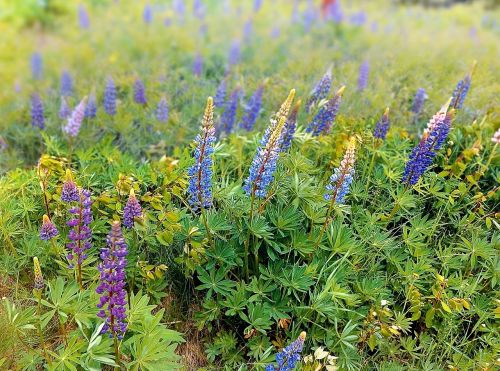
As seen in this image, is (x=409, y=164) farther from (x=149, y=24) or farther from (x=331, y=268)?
(x=149, y=24)

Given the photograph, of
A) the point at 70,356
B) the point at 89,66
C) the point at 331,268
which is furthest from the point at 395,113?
the point at 89,66

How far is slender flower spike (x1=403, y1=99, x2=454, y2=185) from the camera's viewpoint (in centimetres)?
265

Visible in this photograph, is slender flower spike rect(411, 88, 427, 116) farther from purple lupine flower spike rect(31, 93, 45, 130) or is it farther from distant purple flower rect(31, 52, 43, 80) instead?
distant purple flower rect(31, 52, 43, 80)

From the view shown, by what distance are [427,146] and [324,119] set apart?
83 cm

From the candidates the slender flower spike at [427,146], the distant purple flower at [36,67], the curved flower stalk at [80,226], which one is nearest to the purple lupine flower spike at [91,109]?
the curved flower stalk at [80,226]

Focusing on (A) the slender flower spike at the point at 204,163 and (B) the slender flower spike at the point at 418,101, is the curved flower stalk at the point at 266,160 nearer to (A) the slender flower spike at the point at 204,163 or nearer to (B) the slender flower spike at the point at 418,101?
(A) the slender flower spike at the point at 204,163

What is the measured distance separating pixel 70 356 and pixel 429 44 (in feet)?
19.6

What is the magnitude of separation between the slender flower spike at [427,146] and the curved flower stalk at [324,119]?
69 centimetres

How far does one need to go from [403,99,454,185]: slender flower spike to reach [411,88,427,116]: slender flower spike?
1307 millimetres

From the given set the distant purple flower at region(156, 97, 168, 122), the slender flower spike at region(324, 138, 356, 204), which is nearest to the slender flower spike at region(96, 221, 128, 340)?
the slender flower spike at region(324, 138, 356, 204)

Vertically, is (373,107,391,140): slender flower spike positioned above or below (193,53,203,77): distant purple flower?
above

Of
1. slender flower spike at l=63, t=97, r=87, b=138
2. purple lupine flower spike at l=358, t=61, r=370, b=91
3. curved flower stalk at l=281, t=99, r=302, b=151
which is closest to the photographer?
curved flower stalk at l=281, t=99, r=302, b=151

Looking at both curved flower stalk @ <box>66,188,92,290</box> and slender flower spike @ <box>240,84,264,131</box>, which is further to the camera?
slender flower spike @ <box>240,84,264,131</box>

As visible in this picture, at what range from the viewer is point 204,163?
235 centimetres
